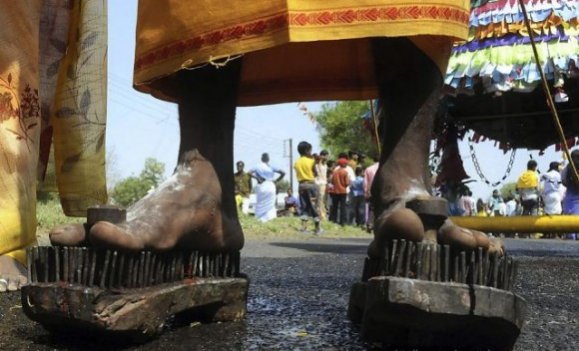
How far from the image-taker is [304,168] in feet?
38.7

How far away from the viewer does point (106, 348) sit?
3.94ft

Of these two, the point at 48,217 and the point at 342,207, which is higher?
the point at 342,207

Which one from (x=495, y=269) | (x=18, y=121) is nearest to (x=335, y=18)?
(x=495, y=269)

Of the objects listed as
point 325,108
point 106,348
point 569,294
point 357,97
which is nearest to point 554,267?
point 569,294

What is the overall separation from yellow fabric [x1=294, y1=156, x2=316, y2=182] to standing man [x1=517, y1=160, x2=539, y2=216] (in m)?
3.45

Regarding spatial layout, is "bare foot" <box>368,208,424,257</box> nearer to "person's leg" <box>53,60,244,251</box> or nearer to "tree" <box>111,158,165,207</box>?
Result: "person's leg" <box>53,60,244,251</box>

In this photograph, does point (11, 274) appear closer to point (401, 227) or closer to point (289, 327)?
point (289, 327)

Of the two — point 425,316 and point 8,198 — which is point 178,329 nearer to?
point 425,316

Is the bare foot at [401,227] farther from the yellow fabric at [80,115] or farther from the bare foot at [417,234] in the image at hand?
the yellow fabric at [80,115]

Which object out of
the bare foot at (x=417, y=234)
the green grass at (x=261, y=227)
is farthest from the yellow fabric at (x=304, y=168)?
the bare foot at (x=417, y=234)

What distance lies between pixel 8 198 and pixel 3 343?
759mm

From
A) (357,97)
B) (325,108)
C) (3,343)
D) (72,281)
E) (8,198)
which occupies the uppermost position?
(325,108)

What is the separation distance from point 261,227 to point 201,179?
312 inches

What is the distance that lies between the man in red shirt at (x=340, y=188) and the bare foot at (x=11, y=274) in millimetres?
10814
